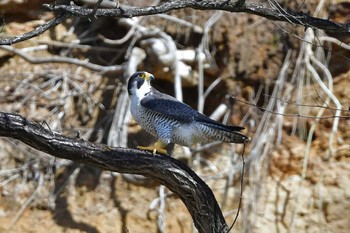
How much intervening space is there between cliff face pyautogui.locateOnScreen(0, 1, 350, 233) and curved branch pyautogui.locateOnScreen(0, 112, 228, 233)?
2.08 metres

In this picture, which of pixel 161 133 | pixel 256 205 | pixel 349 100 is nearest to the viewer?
pixel 161 133

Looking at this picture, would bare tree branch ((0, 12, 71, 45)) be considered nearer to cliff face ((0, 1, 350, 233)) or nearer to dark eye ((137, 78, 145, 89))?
dark eye ((137, 78, 145, 89))

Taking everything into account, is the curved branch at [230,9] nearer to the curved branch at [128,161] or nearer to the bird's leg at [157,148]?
the curved branch at [128,161]

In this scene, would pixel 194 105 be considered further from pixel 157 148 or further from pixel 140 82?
pixel 157 148

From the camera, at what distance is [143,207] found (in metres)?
6.57

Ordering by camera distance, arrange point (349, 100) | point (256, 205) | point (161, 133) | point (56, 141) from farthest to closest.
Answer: point (349, 100) → point (256, 205) → point (161, 133) → point (56, 141)

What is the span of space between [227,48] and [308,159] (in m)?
1.35

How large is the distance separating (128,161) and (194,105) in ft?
10.9

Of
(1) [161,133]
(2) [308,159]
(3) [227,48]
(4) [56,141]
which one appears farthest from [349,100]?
(4) [56,141]

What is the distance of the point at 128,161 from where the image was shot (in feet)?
13.4

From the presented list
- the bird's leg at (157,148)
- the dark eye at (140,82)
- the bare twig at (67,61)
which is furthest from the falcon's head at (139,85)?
the bare twig at (67,61)

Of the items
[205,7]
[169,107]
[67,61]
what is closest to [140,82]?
[169,107]

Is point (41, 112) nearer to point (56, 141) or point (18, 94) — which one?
point (18, 94)

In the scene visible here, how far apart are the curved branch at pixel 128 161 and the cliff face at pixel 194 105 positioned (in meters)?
2.08
